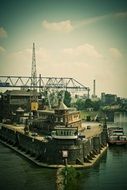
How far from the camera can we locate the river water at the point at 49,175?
92.9ft

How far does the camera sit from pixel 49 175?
1219 inches

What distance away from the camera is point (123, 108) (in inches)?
4530

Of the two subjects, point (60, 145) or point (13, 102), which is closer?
point (60, 145)

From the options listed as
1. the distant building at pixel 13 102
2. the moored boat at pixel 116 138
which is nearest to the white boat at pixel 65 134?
the moored boat at pixel 116 138

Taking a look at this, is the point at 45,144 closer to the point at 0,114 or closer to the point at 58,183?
the point at 58,183

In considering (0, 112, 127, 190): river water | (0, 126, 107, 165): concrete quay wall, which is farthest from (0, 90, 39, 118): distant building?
(0, 112, 127, 190): river water

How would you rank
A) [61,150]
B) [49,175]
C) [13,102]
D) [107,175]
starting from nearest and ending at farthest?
[49,175] < [107,175] < [61,150] < [13,102]

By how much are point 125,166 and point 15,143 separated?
1565 cm

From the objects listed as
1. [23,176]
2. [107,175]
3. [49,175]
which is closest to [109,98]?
[107,175]

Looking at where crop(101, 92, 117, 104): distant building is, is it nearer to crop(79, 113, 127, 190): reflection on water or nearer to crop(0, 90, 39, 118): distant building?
crop(0, 90, 39, 118): distant building

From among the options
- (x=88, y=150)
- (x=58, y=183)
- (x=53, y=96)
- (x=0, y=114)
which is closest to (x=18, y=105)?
(x=0, y=114)

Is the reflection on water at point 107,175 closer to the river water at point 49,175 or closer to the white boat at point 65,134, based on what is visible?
the river water at point 49,175

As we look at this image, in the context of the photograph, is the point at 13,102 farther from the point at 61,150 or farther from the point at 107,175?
the point at 107,175

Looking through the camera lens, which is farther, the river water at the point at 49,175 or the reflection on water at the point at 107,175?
the reflection on water at the point at 107,175
